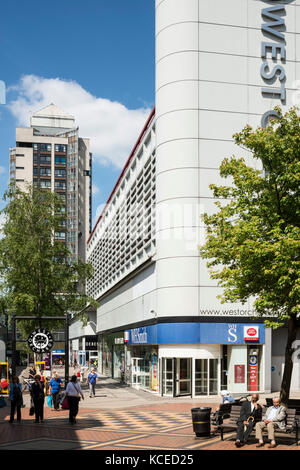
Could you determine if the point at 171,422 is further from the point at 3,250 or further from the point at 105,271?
the point at 105,271

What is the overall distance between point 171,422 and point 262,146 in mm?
10184

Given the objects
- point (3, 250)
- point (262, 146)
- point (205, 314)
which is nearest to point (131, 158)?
point (3, 250)

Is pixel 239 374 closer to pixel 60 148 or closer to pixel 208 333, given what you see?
pixel 208 333

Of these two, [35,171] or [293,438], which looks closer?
[293,438]

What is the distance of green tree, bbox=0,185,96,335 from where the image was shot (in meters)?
39.8

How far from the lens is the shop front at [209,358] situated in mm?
34375

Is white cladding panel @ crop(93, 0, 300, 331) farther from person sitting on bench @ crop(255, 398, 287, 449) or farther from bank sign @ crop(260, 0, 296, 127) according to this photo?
person sitting on bench @ crop(255, 398, 287, 449)

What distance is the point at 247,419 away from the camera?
16.8 metres

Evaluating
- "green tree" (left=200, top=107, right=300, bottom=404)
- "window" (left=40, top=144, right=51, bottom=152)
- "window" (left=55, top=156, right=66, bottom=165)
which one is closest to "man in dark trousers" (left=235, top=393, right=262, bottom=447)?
"green tree" (left=200, top=107, right=300, bottom=404)

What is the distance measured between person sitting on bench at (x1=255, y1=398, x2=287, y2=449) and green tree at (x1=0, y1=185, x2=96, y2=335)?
24139 mm

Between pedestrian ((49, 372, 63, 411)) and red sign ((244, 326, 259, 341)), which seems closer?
pedestrian ((49, 372, 63, 411))

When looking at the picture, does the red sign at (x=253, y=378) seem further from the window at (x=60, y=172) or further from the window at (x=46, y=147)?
the window at (x=46, y=147)

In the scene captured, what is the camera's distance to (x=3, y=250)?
134ft

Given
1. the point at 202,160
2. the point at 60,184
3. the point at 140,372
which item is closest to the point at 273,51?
the point at 202,160
